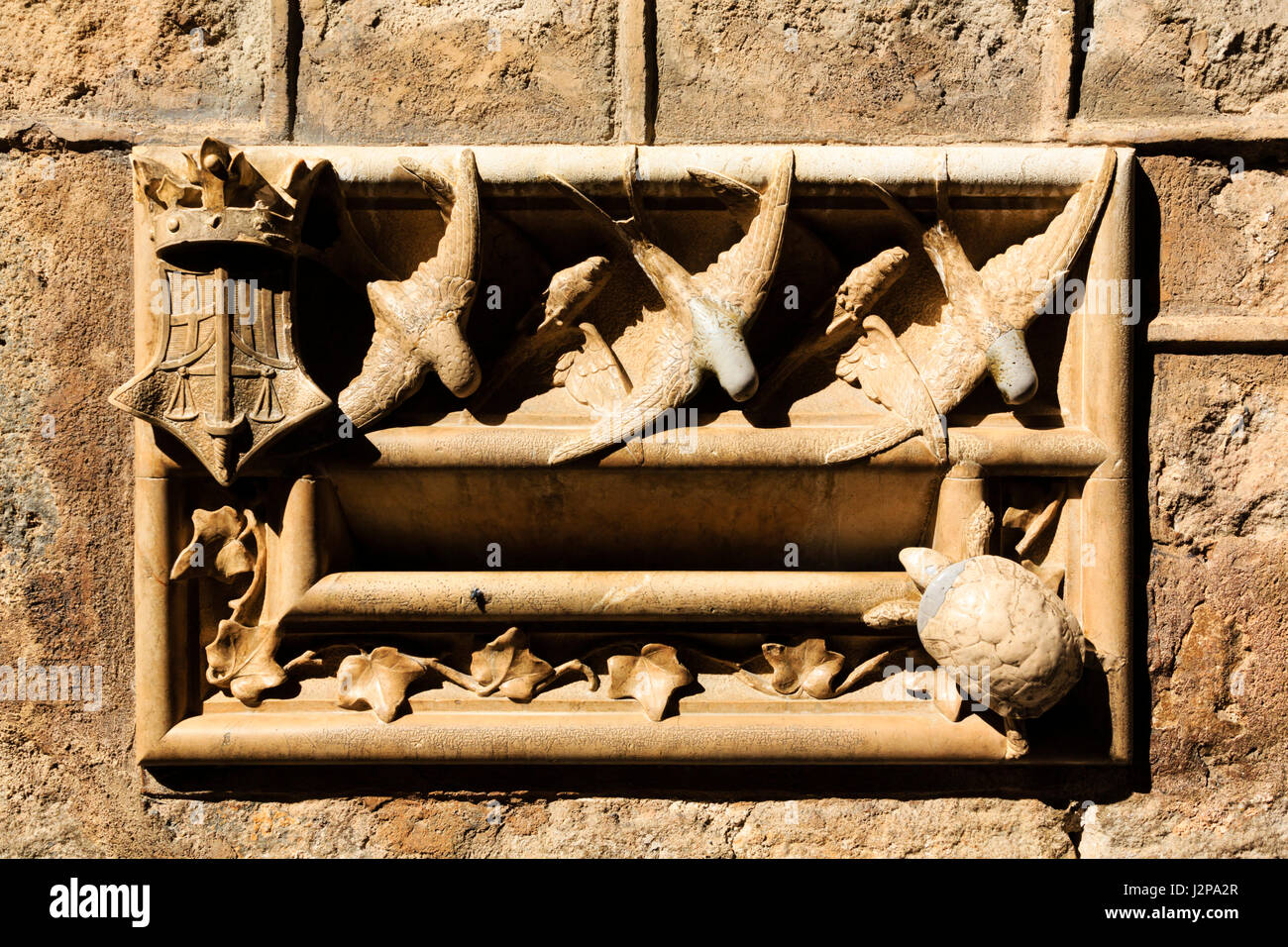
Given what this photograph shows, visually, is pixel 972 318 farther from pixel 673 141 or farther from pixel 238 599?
pixel 238 599

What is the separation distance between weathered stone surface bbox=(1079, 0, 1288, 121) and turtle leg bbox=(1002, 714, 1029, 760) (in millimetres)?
1548

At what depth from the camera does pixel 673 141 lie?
2.06m

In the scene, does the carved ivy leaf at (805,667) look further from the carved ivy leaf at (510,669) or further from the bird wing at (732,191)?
the bird wing at (732,191)

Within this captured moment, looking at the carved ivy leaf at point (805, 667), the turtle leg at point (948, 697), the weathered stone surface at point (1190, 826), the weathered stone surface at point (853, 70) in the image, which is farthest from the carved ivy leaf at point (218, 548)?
the weathered stone surface at point (1190, 826)

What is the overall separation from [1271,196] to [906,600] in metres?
1.39

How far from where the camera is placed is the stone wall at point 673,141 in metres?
2.05

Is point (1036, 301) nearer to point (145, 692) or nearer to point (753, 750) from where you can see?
point (753, 750)

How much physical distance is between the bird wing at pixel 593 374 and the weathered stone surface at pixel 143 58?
1.00m

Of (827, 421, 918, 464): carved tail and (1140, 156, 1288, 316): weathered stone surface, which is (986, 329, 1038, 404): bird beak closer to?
(827, 421, 918, 464): carved tail

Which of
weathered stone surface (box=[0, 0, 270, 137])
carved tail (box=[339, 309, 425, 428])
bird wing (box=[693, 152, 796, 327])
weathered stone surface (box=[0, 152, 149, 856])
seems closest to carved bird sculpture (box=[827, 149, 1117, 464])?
bird wing (box=[693, 152, 796, 327])

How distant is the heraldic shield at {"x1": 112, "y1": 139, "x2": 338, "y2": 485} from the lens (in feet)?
6.02

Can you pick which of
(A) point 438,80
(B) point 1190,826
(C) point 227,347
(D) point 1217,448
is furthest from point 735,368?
(B) point 1190,826

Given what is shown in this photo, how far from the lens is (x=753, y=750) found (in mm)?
1991

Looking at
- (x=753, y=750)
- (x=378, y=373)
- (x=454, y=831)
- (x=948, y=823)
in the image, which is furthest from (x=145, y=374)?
(x=948, y=823)
